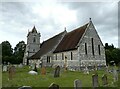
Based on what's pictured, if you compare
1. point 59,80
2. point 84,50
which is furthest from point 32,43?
point 59,80

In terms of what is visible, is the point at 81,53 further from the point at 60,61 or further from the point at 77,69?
the point at 60,61

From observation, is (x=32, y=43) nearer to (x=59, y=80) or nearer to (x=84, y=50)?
(x=84, y=50)

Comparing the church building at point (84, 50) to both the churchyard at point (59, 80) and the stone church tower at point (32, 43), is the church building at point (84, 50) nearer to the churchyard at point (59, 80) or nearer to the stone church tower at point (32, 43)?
the churchyard at point (59, 80)

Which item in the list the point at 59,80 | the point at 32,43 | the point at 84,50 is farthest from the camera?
the point at 32,43

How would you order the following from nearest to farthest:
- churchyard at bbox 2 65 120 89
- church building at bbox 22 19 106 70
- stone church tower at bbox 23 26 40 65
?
churchyard at bbox 2 65 120 89, church building at bbox 22 19 106 70, stone church tower at bbox 23 26 40 65

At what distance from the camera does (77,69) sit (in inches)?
1136

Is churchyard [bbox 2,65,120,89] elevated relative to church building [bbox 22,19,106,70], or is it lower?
lower

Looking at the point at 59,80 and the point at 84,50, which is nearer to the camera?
the point at 59,80

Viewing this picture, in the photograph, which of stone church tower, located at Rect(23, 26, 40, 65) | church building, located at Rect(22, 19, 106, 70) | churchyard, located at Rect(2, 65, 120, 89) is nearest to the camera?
churchyard, located at Rect(2, 65, 120, 89)

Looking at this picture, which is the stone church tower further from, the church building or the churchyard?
the churchyard

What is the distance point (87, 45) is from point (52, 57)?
10.4 m

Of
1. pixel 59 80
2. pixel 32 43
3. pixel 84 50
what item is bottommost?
pixel 59 80

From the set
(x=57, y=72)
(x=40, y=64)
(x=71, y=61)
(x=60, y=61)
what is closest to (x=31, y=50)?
(x=40, y=64)

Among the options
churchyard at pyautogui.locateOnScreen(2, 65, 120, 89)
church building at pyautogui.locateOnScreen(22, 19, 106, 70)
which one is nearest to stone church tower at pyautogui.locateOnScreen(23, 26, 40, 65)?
church building at pyautogui.locateOnScreen(22, 19, 106, 70)
